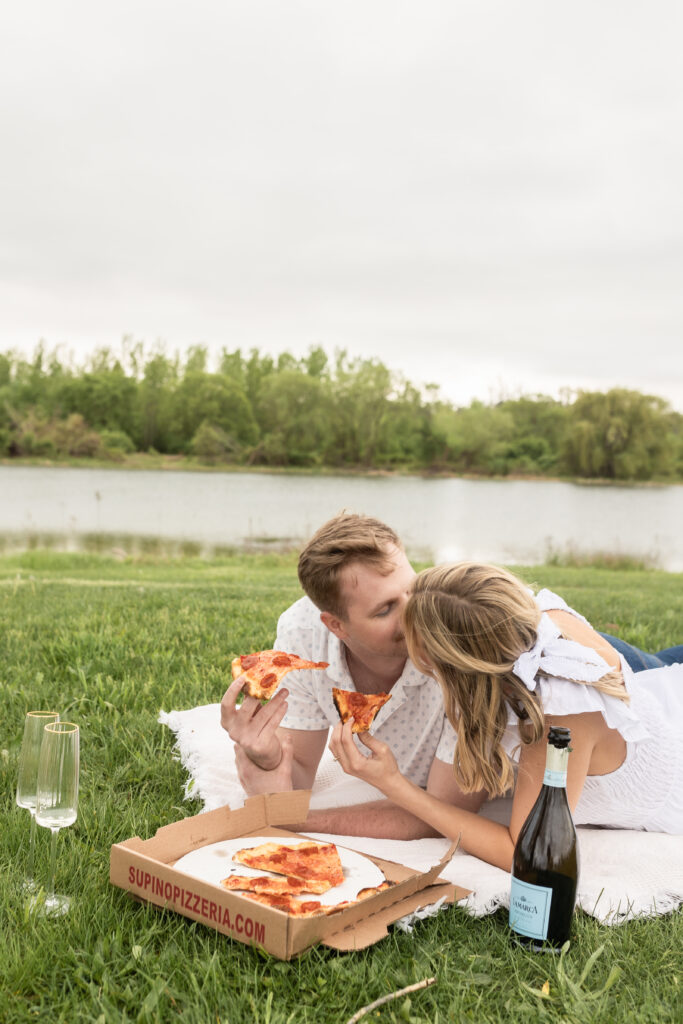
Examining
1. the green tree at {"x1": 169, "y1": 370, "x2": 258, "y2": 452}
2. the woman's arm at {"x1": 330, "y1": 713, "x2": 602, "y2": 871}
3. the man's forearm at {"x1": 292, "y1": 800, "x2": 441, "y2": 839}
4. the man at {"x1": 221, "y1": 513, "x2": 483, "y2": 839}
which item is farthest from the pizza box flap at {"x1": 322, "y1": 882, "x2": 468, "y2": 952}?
the green tree at {"x1": 169, "y1": 370, "x2": 258, "y2": 452}

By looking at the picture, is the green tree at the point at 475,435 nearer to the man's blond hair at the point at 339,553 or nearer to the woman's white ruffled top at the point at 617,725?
the woman's white ruffled top at the point at 617,725

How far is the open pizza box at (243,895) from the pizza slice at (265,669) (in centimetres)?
48

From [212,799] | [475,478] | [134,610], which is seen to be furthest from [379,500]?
[212,799]

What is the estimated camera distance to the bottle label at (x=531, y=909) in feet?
9.34

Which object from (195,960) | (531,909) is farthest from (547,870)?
(195,960)

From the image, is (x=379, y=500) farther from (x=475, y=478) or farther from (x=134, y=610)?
(x=134, y=610)

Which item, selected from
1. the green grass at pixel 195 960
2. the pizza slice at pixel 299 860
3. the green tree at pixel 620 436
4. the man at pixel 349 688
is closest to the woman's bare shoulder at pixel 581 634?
the man at pixel 349 688

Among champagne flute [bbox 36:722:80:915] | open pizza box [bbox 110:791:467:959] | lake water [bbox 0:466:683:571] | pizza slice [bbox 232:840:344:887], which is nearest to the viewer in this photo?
open pizza box [bbox 110:791:467:959]

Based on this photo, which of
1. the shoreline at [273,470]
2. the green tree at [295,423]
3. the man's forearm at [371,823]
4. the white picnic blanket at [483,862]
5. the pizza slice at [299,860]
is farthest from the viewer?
the green tree at [295,423]

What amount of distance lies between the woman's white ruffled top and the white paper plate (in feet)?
2.31

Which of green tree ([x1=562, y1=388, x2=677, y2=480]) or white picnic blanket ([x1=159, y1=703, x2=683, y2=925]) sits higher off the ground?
green tree ([x1=562, y1=388, x2=677, y2=480])

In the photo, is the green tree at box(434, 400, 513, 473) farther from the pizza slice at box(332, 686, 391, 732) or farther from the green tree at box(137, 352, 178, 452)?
the pizza slice at box(332, 686, 391, 732)

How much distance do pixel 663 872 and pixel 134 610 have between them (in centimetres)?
558

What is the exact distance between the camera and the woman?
10.2ft
